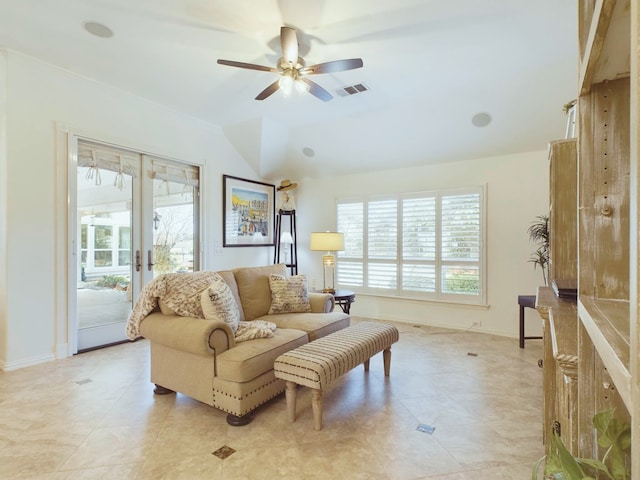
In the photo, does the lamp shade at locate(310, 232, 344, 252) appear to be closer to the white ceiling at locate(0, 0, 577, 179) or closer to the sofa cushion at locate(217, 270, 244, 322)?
the white ceiling at locate(0, 0, 577, 179)

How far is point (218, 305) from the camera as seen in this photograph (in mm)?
2623

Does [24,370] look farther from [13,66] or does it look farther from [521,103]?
[521,103]

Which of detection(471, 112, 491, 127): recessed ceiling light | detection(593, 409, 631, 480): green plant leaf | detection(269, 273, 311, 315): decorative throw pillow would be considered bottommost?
detection(269, 273, 311, 315): decorative throw pillow

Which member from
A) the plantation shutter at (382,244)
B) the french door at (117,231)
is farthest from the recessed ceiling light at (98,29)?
the plantation shutter at (382,244)

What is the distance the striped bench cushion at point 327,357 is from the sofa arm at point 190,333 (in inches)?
16.9

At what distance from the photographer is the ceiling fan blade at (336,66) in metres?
2.56

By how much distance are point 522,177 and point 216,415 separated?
4354mm

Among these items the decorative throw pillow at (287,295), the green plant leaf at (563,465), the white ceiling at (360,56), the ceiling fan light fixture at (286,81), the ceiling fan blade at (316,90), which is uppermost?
the white ceiling at (360,56)

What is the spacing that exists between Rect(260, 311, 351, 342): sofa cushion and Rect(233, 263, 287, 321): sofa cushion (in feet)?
0.39

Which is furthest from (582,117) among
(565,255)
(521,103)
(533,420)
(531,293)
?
(531,293)

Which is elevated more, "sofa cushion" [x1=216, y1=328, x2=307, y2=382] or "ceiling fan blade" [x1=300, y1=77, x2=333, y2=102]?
"ceiling fan blade" [x1=300, y1=77, x2=333, y2=102]

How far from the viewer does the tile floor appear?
1.90 m

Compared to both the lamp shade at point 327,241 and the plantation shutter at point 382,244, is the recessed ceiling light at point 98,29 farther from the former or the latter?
the plantation shutter at point 382,244

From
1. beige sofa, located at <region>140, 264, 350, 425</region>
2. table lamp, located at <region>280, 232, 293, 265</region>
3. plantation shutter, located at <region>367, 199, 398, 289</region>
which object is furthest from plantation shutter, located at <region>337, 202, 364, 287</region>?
beige sofa, located at <region>140, 264, 350, 425</region>
